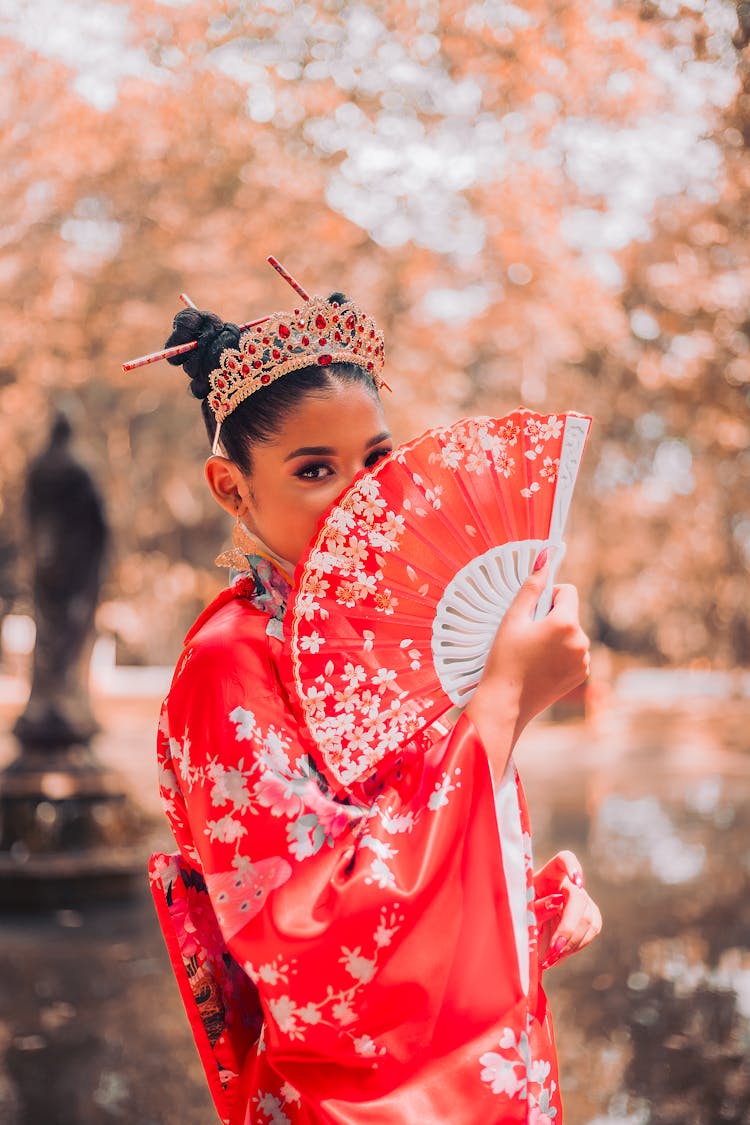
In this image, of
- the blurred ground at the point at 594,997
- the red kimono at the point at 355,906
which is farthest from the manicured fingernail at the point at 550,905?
the blurred ground at the point at 594,997

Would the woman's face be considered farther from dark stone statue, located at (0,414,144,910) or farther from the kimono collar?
dark stone statue, located at (0,414,144,910)

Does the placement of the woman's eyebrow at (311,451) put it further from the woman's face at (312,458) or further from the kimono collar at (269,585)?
the kimono collar at (269,585)

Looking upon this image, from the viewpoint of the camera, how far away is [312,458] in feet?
5.44

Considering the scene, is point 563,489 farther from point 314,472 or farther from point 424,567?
point 314,472

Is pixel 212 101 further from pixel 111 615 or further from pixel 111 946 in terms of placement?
pixel 111 615

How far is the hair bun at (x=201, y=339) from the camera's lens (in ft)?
5.70

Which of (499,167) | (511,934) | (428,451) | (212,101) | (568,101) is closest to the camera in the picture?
(511,934)

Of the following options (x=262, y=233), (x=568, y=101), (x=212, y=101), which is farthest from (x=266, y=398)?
(x=262, y=233)

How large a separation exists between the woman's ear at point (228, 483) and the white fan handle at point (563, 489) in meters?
0.43

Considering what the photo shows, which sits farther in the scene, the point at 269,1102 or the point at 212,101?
the point at 212,101

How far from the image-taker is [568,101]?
6.12 m

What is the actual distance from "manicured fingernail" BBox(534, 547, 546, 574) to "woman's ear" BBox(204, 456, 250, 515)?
1.37 feet

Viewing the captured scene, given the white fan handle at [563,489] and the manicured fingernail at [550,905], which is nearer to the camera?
the white fan handle at [563,489]

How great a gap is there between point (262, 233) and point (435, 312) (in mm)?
2942
